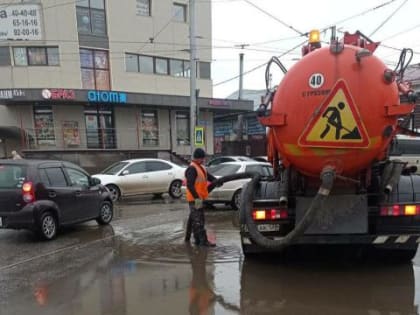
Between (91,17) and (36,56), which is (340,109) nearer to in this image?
(36,56)

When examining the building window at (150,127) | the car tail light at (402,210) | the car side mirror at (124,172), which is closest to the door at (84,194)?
the car side mirror at (124,172)

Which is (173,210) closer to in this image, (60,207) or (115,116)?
(60,207)

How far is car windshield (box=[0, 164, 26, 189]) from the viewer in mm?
7879

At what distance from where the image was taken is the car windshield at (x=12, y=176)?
310 inches

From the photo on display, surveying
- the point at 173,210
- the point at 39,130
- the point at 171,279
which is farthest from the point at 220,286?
→ the point at 39,130

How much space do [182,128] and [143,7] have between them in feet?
26.0

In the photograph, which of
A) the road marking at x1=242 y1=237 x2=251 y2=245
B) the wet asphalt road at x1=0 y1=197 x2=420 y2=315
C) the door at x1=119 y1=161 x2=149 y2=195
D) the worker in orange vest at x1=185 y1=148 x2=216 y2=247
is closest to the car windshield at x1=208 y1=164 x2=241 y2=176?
the door at x1=119 y1=161 x2=149 y2=195

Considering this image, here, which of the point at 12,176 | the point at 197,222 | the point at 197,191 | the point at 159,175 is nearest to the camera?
the point at 197,191

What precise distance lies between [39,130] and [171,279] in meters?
19.6

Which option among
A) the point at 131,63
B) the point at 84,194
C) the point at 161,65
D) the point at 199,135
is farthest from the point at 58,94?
the point at 84,194

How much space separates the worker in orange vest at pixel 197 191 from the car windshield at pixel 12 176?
3265 millimetres

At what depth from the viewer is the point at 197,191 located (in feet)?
23.5

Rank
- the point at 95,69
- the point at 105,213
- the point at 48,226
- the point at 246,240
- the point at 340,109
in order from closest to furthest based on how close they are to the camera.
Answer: the point at 340,109, the point at 246,240, the point at 48,226, the point at 105,213, the point at 95,69

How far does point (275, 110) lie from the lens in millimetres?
5074
